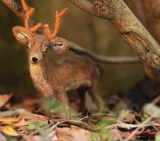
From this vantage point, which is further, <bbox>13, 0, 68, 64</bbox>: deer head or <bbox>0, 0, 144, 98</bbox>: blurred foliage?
<bbox>0, 0, 144, 98</bbox>: blurred foliage

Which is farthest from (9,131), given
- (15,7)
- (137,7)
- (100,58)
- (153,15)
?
(137,7)

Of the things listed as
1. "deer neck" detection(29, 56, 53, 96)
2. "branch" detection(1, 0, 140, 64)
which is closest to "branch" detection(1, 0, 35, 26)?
"branch" detection(1, 0, 140, 64)

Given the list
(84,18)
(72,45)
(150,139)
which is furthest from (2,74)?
(150,139)

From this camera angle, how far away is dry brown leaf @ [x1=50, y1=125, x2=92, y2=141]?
2.06m

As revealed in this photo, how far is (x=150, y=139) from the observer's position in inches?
83.2

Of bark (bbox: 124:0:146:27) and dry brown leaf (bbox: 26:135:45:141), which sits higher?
bark (bbox: 124:0:146:27)

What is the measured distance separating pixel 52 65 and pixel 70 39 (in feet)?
4.86

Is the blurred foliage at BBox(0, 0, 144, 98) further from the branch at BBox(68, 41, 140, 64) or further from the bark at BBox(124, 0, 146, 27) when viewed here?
the bark at BBox(124, 0, 146, 27)

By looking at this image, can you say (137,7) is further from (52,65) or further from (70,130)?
(70,130)

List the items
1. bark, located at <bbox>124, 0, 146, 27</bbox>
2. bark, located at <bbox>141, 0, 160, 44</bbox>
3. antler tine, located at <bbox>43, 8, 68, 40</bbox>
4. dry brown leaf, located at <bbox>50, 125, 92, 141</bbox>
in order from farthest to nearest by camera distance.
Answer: bark, located at <bbox>124, 0, 146, 27</bbox> → bark, located at <bbox>141, 0, 160, 44</bbox> → antler tine, located at <bbox>43, 8, 68, 40</bbox> → dry brown leaf, located at <bbox>50, 125, 92, 141</bbox>

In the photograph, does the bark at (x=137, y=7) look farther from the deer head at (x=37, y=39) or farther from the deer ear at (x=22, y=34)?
the deer ear at (x=22, y=34)

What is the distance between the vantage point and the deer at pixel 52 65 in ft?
7.91

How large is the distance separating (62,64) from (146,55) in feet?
2.90

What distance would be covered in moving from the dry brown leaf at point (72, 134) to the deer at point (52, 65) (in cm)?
41
